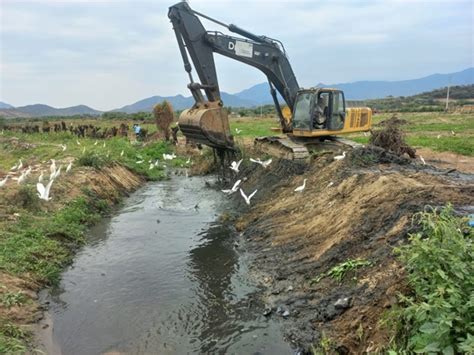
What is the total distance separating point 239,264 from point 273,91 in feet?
26.1

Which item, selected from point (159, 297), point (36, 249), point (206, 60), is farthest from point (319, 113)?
point (36, 249)

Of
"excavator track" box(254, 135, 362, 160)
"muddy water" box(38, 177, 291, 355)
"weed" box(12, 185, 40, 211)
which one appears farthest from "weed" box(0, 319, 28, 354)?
"excavator track" box(254, 135, 362, 160)

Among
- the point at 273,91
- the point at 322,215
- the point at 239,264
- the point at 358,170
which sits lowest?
the point at 239,264

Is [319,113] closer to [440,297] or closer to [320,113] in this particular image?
[320,113]

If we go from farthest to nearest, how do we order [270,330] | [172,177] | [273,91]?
[172,177] < [273,91] < [270,330]

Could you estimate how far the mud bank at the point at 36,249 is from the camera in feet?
19.5

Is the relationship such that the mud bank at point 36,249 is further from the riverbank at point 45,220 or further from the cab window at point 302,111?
the cab window at point 302,111

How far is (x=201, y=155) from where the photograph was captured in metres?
21.1

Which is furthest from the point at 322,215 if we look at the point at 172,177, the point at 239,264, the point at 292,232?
the point at 172,177

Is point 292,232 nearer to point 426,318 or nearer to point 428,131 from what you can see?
point 426,318

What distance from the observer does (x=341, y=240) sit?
717 centimetres

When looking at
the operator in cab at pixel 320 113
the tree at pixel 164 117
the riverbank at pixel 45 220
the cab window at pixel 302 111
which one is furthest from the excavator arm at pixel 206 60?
the tree at pixel 164 117

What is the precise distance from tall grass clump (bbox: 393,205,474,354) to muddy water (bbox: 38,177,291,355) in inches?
81.8

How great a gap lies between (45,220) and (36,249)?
72.8 inches
